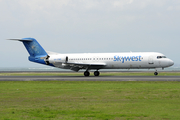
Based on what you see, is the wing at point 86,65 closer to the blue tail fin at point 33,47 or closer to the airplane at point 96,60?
the airplane at point 96,60

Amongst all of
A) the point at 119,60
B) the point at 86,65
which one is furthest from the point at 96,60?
the point at 119,60

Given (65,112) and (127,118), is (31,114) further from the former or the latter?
(127,118)

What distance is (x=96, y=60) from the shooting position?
143 ft

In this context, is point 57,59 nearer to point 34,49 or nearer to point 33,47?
point 34,49

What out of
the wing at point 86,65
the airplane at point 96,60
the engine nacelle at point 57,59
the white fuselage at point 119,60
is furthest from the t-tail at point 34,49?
the wing at point 86,65

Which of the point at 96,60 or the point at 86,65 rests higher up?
the point at 96,60

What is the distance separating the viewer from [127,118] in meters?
8.80

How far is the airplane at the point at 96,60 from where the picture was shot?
132 ft

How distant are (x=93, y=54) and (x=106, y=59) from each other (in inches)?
122

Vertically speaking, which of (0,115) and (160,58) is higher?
(160,58)

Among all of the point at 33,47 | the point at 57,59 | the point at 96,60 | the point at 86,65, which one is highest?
the point at 33,47

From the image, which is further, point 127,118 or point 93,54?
point 93,54

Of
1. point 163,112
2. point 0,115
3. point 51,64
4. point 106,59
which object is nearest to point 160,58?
point 106,59

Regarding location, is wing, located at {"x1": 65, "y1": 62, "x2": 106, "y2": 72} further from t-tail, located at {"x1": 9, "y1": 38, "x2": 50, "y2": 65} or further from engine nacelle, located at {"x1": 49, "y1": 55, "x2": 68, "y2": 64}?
t-tail, located at {"x1": 9, "y1": 38, "x2": 50, "y2": 65}
